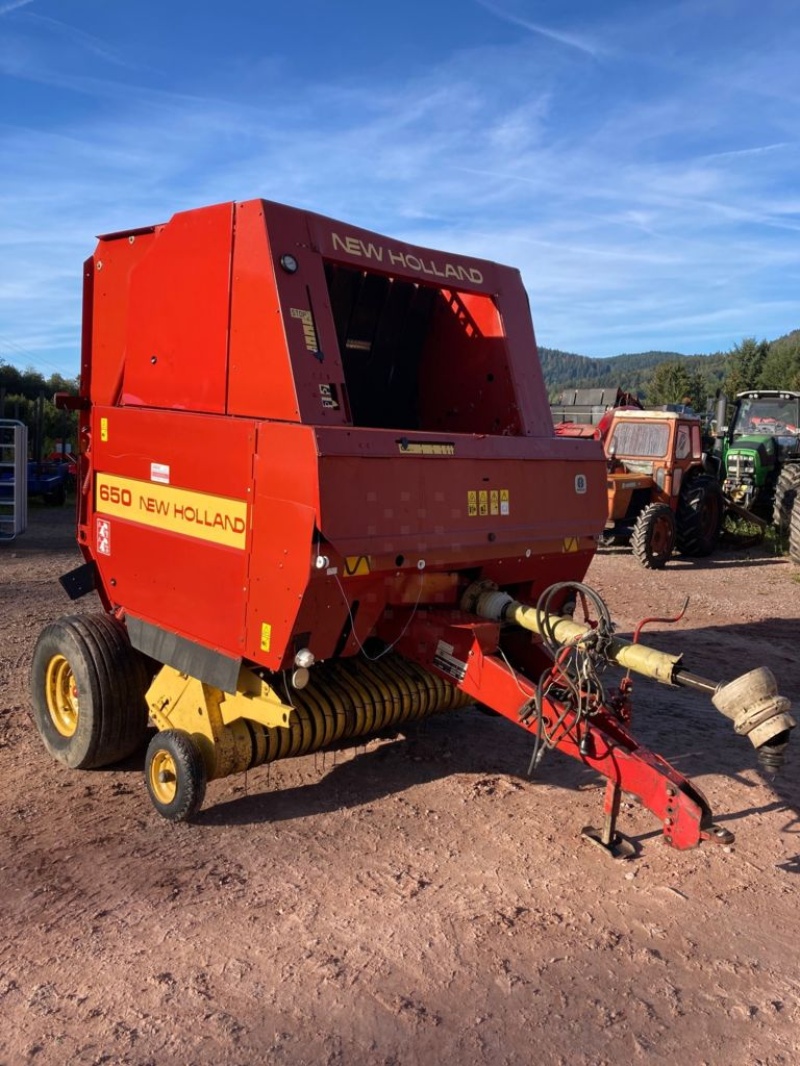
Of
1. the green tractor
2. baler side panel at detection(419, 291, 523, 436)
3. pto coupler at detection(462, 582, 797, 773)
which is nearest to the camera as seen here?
pto coupler at detection(462, 582, 797, 773)

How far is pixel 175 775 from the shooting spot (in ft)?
12.8

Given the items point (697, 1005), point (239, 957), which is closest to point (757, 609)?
point (697, 1005)

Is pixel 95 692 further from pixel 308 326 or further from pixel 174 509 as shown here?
pixel 308 326

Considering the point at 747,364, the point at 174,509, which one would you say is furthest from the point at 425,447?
the point at 747,364

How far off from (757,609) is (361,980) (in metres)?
7.50

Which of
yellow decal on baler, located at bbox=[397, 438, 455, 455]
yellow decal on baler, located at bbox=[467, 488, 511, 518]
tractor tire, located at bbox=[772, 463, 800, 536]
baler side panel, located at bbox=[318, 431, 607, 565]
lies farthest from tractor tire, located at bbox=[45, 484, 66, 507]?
yellow decal on baler, located at bbox=[397, 438, 455, 455]

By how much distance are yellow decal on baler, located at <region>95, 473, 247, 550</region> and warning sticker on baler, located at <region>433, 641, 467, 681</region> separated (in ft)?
3.29

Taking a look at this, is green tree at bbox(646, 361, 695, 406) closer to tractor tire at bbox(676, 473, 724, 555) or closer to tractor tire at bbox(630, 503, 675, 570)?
tractor tire at bbox(676, 473, 724, 555)

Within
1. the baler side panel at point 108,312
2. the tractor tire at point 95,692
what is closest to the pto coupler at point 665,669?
the tractor tire at point 95,692

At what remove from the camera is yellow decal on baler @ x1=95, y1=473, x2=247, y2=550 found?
11.9 ft

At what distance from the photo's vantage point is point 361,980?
2.87 meters

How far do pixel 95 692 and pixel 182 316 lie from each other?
1.88 metres

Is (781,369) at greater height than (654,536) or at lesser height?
greater

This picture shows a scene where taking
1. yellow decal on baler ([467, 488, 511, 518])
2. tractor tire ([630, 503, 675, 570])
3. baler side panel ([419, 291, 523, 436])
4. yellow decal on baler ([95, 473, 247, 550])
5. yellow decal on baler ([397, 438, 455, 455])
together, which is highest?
baler side panel ([419, 291, 523, 436])
